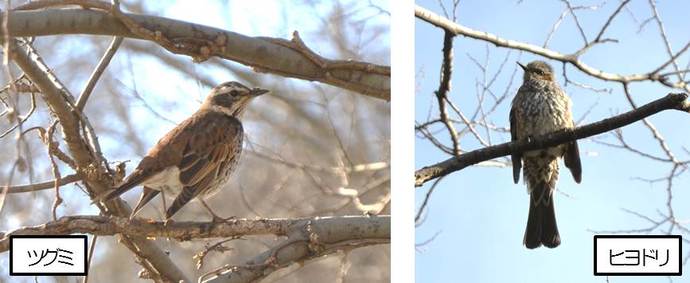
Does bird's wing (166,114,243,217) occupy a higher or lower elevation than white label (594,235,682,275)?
higher

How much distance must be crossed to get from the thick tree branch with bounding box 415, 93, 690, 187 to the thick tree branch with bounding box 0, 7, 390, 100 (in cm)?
32

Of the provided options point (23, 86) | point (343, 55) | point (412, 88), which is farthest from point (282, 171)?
point (23, 86)

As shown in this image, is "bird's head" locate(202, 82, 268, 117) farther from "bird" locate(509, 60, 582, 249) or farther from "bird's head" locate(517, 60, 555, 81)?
"bird's head" locate(517, 60, 555, 81)

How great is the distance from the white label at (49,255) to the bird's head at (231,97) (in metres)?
0.54

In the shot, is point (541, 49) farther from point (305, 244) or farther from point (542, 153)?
point (305, 244)

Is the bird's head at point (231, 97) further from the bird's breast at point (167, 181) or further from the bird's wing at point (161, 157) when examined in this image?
the bird's breast at point (167, 181)

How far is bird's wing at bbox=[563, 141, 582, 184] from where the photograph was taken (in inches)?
120

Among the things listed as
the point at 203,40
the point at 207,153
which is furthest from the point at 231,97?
the point at 203,40

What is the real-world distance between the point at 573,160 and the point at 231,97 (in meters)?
1.08

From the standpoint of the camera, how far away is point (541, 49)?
3.10 m

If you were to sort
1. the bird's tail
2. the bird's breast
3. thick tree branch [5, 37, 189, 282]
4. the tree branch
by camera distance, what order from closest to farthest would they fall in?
the tree branch
thick tree branch [5, 37, 189, 282]
the bird's breast
the bird's tail

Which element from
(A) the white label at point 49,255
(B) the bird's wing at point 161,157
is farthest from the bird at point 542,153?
(A) the white label at point 49,255

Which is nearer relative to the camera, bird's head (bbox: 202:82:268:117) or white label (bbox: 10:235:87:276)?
white label (bbox: 10:235:87:276)

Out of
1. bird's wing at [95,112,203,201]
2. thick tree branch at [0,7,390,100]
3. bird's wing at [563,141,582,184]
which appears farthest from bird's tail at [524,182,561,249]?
bird's wing at [95,112,203,201]
